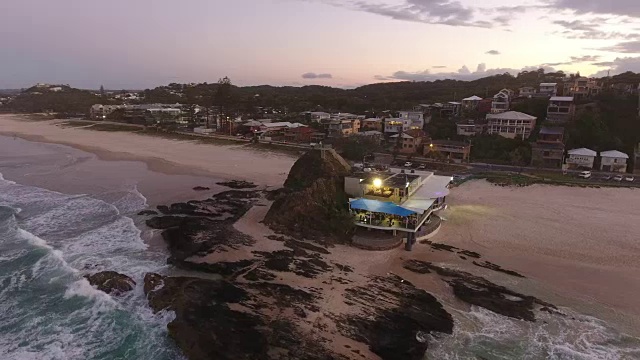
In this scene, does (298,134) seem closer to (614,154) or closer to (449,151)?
(449,151)

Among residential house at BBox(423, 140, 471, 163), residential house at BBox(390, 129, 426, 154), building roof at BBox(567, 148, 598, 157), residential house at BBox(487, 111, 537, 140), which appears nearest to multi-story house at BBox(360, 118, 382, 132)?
residential house at BBox(390, 129, 426, 154)

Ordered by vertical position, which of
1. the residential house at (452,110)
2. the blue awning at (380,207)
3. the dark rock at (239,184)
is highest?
the residential house at (452,110)

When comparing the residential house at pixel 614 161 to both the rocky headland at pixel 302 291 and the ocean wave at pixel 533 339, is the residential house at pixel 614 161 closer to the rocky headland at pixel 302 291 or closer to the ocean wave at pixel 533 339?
the rocky headland at pixel 302 291

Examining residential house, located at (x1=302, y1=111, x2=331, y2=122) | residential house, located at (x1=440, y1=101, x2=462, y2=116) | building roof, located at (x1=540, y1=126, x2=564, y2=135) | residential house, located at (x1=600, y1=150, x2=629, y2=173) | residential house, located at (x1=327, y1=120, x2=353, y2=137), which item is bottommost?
residential house, located at (x1=600, y1=150, x2=629, y2=173)

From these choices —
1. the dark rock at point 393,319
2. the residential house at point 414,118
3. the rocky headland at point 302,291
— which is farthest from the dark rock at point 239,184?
the residential house at point 414,118

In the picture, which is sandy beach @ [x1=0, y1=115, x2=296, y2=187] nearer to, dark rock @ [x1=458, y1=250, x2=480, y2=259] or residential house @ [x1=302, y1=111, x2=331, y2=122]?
residential house @ [x1=302, y1=111, x2=331, y2=122]

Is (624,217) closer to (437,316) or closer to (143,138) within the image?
(437,316)

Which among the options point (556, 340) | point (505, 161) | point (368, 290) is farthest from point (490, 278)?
point (505, 161)
